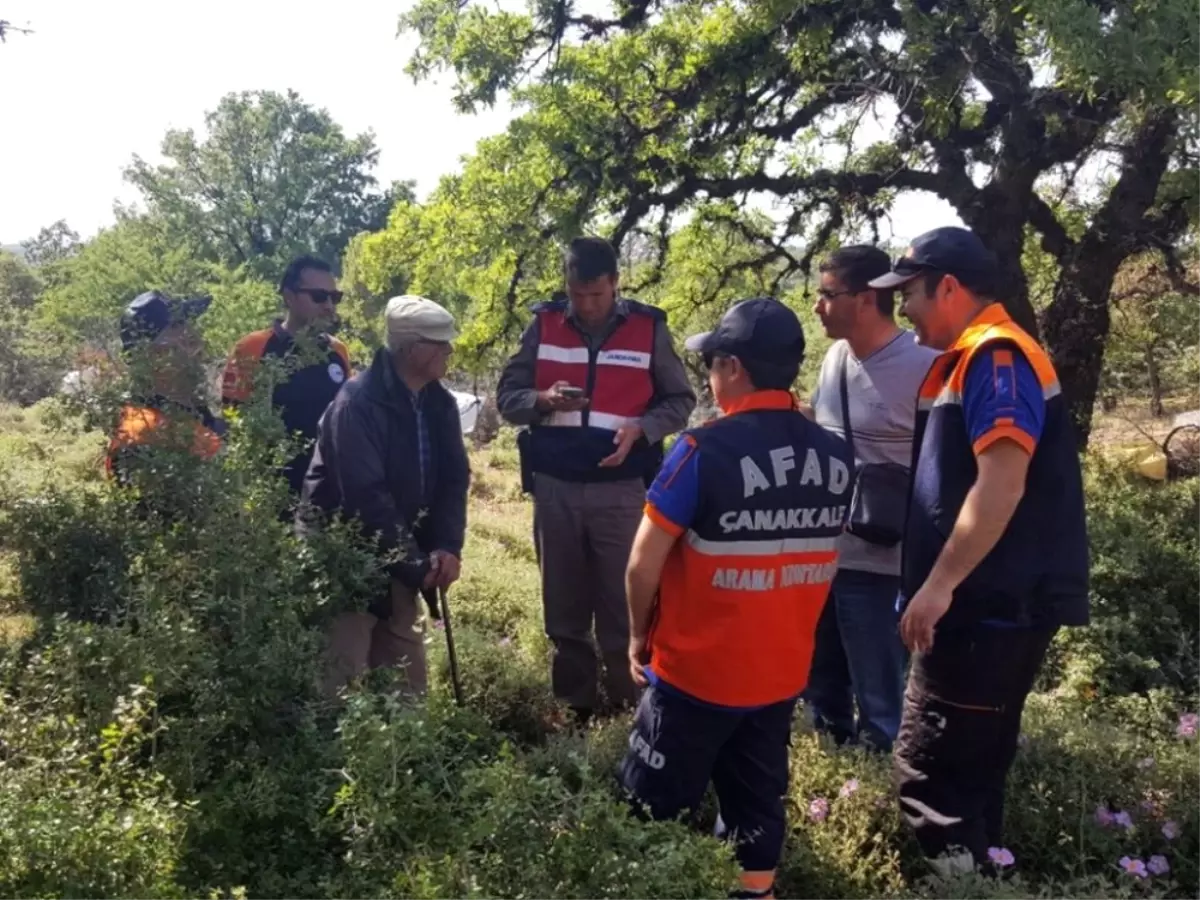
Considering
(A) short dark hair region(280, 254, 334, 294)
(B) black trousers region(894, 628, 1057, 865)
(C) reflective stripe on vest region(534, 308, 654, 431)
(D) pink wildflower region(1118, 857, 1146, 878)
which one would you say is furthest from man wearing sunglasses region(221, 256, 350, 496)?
(D) pink wildflower region(1118, 857, 1146, 878)

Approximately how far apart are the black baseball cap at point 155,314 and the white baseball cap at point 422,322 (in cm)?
68

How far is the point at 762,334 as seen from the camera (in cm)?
260

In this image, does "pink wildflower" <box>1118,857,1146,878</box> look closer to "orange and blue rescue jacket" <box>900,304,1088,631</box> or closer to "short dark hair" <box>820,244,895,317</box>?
"orange and blue rescue jacket" <box>900,304,1088,631</box>

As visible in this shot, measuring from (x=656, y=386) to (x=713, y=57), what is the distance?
3804 millimetres

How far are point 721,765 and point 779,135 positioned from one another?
6464 millimetres

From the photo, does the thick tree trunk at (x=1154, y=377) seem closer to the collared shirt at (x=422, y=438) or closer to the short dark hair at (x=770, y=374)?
the collared shirt at (x=422, y=438)

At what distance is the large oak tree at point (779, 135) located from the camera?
652 cm

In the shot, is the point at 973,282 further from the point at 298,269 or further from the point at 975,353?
the point at 298,269

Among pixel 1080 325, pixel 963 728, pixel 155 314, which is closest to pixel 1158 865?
pixel 963 728

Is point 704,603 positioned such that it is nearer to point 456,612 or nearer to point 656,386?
point 656,386

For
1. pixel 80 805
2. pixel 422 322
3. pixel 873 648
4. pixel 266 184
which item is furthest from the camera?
pixel 266 184

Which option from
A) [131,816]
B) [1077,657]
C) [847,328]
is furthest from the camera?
[1077,657]

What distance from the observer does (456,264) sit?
7.86 metres

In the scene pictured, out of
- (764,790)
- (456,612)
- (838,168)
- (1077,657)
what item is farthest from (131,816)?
(838,168)
